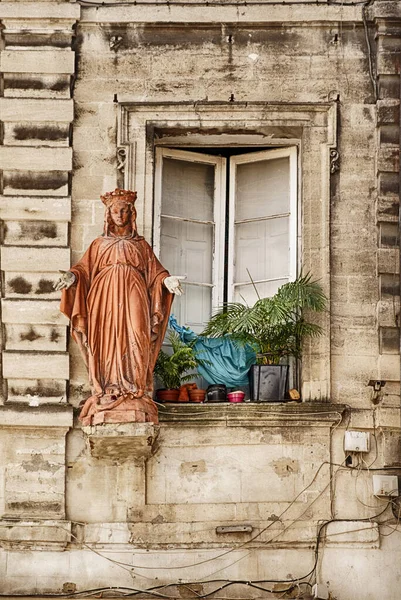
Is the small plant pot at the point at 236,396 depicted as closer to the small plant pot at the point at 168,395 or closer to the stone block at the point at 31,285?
the small plant pot at the point at 168,395

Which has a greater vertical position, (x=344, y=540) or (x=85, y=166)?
(x=85, y=166)

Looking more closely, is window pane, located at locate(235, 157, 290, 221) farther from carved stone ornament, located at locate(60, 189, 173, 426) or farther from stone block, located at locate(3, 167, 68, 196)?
stone block, located at locate(3, 167, 68, 196)

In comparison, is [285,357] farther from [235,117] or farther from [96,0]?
[96,0]

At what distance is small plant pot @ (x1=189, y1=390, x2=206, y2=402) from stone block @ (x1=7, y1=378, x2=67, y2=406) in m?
1.12

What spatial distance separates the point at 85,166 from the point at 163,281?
1640 mm

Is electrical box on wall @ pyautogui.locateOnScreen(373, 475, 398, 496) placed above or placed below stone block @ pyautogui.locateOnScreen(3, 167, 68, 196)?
below

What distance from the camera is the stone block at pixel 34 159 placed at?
1748 cm

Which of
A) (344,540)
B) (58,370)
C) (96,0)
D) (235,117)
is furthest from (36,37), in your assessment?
(344,540)

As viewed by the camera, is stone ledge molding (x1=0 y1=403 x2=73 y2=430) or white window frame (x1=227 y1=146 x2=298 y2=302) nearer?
stone ledge molding (x1=0 y1=403 x2=73 y2=430)

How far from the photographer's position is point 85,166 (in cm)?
1759

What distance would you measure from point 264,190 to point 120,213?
1914 mm

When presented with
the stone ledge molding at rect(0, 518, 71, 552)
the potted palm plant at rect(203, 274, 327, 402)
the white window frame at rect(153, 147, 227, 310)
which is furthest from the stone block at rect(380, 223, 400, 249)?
the stone ledge molding at rect(0, 518, 71, 552)

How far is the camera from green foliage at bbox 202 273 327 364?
17.0 metres

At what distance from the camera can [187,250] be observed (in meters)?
18.1
